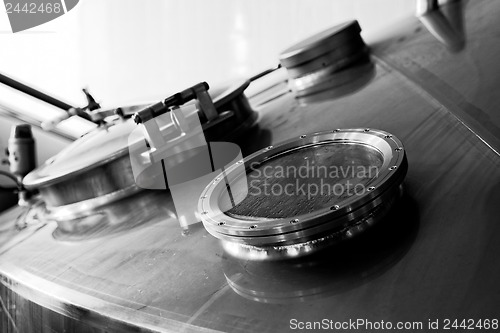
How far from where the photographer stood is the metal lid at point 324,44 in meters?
1.72

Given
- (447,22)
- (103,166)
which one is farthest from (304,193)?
(447,22)

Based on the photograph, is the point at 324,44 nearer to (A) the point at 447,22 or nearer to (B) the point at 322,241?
(A) the point at 447,22

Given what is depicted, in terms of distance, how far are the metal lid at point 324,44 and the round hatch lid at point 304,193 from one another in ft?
2.13

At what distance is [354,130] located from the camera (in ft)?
3.65

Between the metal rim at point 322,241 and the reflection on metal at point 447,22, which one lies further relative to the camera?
the reflection on metal at point 447,22

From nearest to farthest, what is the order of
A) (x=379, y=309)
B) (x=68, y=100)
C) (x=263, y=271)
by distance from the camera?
(x=379, y=309) < (x=263, y=271) < (x=68, y=100)

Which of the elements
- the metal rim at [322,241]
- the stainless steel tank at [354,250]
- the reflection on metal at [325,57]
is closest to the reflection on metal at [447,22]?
the stainless steel tank at [354,250]

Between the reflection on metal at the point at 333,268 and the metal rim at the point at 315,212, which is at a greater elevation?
the metal rim at the point at 315,212

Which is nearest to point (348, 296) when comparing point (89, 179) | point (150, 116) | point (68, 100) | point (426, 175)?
point (426, 175)

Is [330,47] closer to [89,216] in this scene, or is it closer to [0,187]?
[89,216]

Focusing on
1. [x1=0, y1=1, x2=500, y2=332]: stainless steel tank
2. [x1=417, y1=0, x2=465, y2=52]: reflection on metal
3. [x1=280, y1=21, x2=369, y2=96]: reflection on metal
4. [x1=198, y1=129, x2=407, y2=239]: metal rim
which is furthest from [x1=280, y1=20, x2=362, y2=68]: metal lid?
[x1=198, y1=129, x2=407, y2=239]: metal rim

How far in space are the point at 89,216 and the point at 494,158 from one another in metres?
1.21

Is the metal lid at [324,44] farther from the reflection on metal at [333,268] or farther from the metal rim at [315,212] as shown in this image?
the reflection on metal at [333,268]

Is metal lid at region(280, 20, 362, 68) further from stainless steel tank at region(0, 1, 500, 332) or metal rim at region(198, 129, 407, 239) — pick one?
metal rim at region(198, 129, 407, 239)
